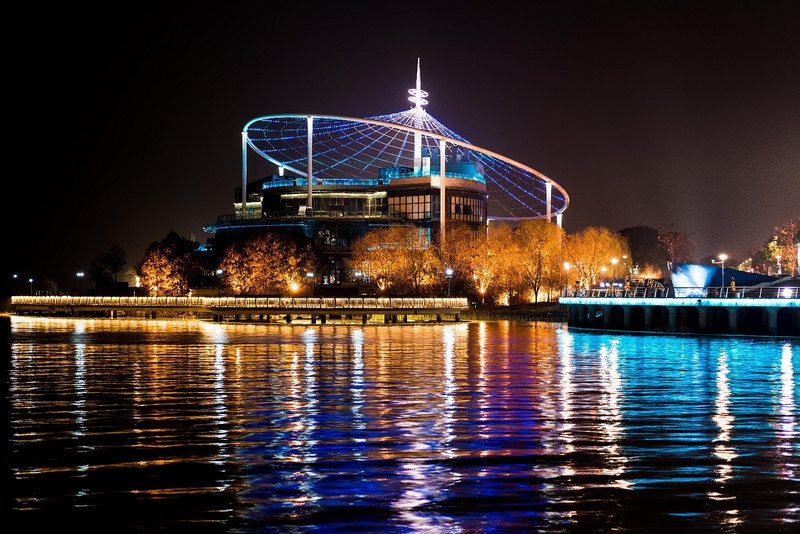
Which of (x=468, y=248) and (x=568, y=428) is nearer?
(x=568, y=428)

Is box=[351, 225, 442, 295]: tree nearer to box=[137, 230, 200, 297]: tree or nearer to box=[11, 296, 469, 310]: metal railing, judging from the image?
box=[11, 296, 469, 310]: metal railing

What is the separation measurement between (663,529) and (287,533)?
6.10 metres

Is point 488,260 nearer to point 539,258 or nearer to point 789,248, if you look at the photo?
point 539,258

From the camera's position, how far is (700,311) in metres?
79.8

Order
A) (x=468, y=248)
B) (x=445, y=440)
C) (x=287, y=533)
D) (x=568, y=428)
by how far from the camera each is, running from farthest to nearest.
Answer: (x=468, y=248) → (x=568, y=428) → (x=445, y=440) → (x=287, y=533)

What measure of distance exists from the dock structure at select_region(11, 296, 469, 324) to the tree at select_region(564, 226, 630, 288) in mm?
32018

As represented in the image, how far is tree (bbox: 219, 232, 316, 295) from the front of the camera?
13038 cm

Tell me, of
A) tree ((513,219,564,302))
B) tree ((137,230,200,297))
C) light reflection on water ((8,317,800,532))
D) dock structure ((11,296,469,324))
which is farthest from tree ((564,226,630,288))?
light reflection on water ((8,317,800,532))

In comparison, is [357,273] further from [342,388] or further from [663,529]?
[663,529]

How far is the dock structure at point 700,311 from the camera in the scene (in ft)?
246

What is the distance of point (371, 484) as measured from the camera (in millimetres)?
18516

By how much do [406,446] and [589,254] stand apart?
12462 cm

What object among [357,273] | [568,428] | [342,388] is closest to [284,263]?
[357,273]

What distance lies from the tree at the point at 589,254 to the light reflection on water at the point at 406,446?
95.9 metres
